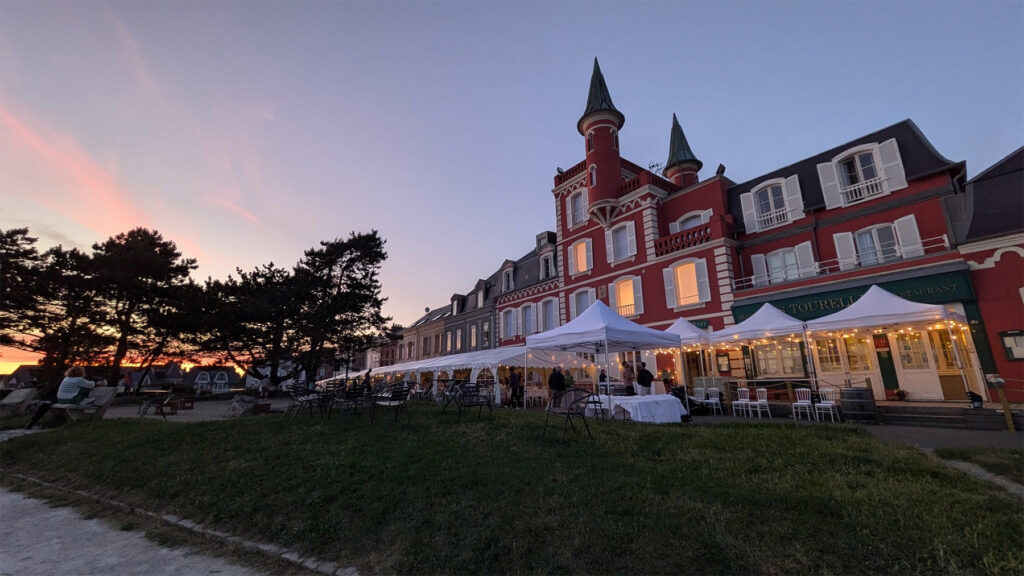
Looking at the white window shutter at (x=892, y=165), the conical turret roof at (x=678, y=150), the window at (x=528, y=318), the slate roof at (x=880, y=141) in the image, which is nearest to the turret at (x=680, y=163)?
the conical turret roof at (x=678, y=150)

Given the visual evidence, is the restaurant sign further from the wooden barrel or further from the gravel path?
the gravel path

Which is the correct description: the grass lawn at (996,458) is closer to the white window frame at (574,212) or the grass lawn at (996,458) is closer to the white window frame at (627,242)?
the white window frame at (627,242)

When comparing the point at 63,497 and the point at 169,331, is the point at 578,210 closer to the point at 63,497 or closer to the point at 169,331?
the point at 63,497

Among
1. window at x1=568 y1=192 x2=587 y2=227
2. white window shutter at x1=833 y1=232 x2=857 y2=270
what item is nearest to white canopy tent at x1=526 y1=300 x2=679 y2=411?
white window shutter at x1=833 y1=232 x2=857 y2=270

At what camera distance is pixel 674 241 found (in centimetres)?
1677

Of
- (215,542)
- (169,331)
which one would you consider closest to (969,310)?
(215,542)

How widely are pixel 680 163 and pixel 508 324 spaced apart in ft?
46.8

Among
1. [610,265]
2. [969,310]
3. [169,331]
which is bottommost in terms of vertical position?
[969,310]

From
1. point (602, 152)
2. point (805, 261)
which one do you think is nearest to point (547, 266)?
point (602, 152)

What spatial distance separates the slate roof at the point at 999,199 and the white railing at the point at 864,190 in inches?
78.7

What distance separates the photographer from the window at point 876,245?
41.4 feet

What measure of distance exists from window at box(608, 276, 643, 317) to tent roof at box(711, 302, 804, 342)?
5876 millimetres

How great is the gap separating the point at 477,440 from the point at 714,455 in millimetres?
3559

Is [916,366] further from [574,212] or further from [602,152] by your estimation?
[574,212]
